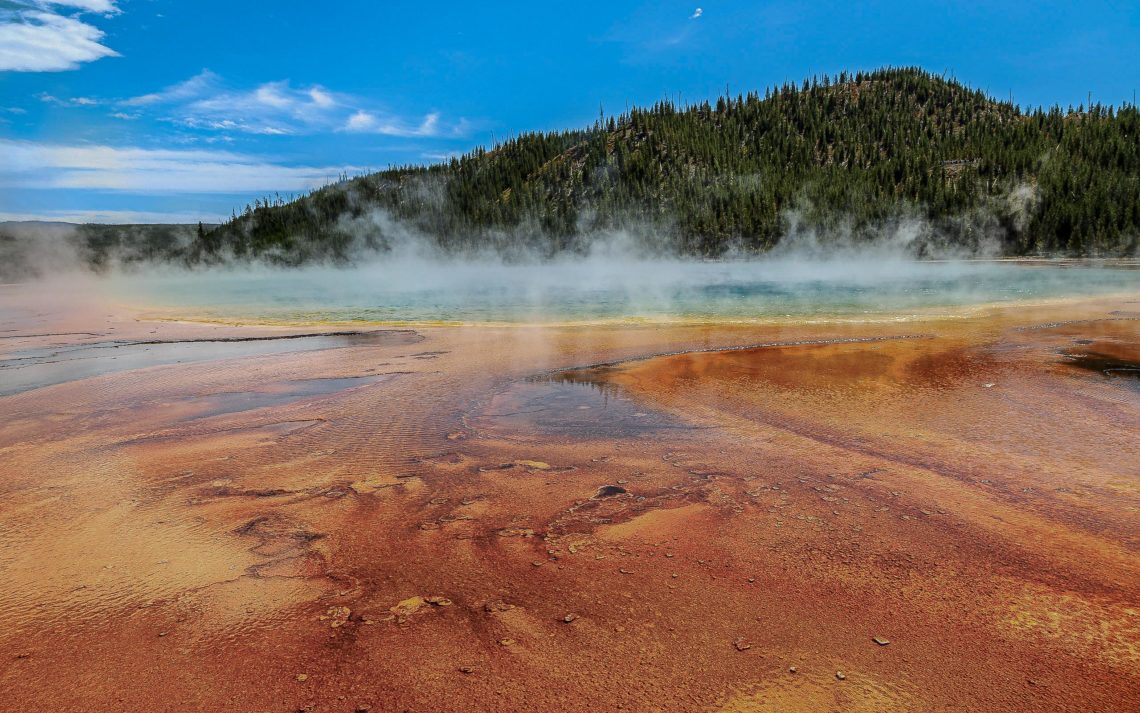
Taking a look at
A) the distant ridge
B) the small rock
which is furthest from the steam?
the small rock

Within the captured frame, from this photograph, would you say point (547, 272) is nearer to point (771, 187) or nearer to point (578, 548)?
point (771, 187)

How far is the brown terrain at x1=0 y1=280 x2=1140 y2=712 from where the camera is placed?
9.66 ft

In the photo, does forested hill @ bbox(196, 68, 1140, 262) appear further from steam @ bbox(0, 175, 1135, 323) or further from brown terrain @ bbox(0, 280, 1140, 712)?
brown terrain @ bbox(0, 280, 1140, 712)

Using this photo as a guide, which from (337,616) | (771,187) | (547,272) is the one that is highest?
(771,187)

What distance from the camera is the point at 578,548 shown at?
4219 mm

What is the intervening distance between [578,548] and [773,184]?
401ft

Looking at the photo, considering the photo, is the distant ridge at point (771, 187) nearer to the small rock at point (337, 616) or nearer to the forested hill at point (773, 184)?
the forested hill at point (773, 184)

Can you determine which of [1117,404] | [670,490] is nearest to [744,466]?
[670,490]

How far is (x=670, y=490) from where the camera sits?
17.1 feet

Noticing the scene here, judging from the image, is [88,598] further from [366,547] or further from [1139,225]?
[1139,225]

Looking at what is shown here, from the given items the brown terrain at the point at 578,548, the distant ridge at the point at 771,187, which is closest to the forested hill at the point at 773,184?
the distant ridge at the point at 771,187

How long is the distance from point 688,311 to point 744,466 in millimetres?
16719

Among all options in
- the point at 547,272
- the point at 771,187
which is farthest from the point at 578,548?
the point at 771,187

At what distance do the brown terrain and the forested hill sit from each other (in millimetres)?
102310
